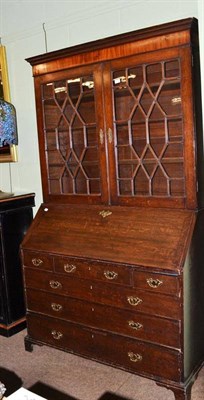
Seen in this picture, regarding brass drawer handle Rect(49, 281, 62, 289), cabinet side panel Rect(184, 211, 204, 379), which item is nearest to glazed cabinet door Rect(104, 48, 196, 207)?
cabinet side panel Rect(184, 211, 204, 379)

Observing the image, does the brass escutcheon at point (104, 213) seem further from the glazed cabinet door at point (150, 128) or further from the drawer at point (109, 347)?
the drawer at point (109, 347)

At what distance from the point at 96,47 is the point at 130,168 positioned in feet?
2.60

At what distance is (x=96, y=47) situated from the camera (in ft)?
8.09

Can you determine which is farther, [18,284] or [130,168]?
[18,284]

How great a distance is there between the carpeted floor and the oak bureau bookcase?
0.11 m

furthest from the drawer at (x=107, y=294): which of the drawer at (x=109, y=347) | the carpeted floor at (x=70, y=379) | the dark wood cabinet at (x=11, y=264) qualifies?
the carpeted floor at (x=70, y=379)

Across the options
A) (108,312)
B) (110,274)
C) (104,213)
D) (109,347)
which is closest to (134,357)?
(109,347)

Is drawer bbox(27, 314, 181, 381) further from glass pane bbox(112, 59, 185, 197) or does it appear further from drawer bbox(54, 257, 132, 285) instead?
glass pane bbox(112, 59, 185, 197)

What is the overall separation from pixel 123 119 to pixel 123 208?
57cm

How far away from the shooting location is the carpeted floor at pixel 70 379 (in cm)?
235

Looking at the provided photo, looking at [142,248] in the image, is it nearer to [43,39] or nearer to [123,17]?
[123,17]

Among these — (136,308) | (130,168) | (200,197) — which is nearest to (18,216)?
(130,168)

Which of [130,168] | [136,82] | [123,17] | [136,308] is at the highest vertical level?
[123,17]

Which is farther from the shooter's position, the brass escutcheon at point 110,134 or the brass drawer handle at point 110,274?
the brass escutcheon at point 110,134
